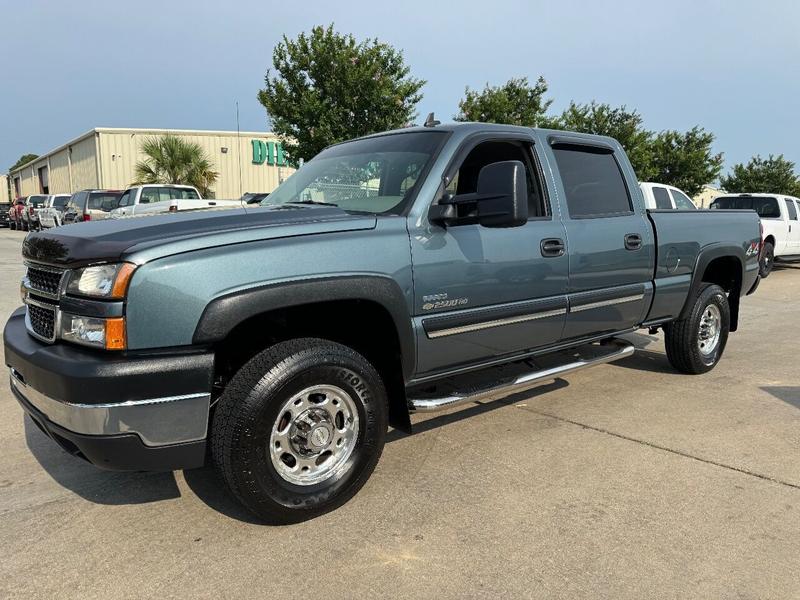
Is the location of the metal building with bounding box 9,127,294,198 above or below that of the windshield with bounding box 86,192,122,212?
above

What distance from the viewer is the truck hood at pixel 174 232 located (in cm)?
252

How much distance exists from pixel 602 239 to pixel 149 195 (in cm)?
1542

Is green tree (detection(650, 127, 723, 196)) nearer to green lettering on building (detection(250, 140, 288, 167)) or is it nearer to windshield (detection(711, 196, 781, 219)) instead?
windshield (detection(711, 196, 781, 219))

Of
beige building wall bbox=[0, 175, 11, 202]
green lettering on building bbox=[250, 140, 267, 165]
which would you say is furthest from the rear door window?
beige building wall bbox=[0, 175, 11, 202]

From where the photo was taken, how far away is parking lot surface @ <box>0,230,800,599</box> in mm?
2457

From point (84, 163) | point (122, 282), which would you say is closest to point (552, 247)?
point (122, 282)

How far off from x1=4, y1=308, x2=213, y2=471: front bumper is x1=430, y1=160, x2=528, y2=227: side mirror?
1475mm

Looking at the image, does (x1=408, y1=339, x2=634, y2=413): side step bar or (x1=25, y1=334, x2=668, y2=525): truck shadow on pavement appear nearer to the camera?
(x1=25, y1=334, x2=668, y2=525): truck shadow on pavement

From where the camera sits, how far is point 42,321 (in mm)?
2846

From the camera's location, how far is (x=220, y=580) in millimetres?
2469

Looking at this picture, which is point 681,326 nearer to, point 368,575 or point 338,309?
point 338,309

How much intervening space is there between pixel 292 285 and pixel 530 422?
225 cm

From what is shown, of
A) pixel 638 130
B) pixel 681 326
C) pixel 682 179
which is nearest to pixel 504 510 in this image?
pixel 681 326

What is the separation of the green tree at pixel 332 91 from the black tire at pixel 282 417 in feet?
44.5
